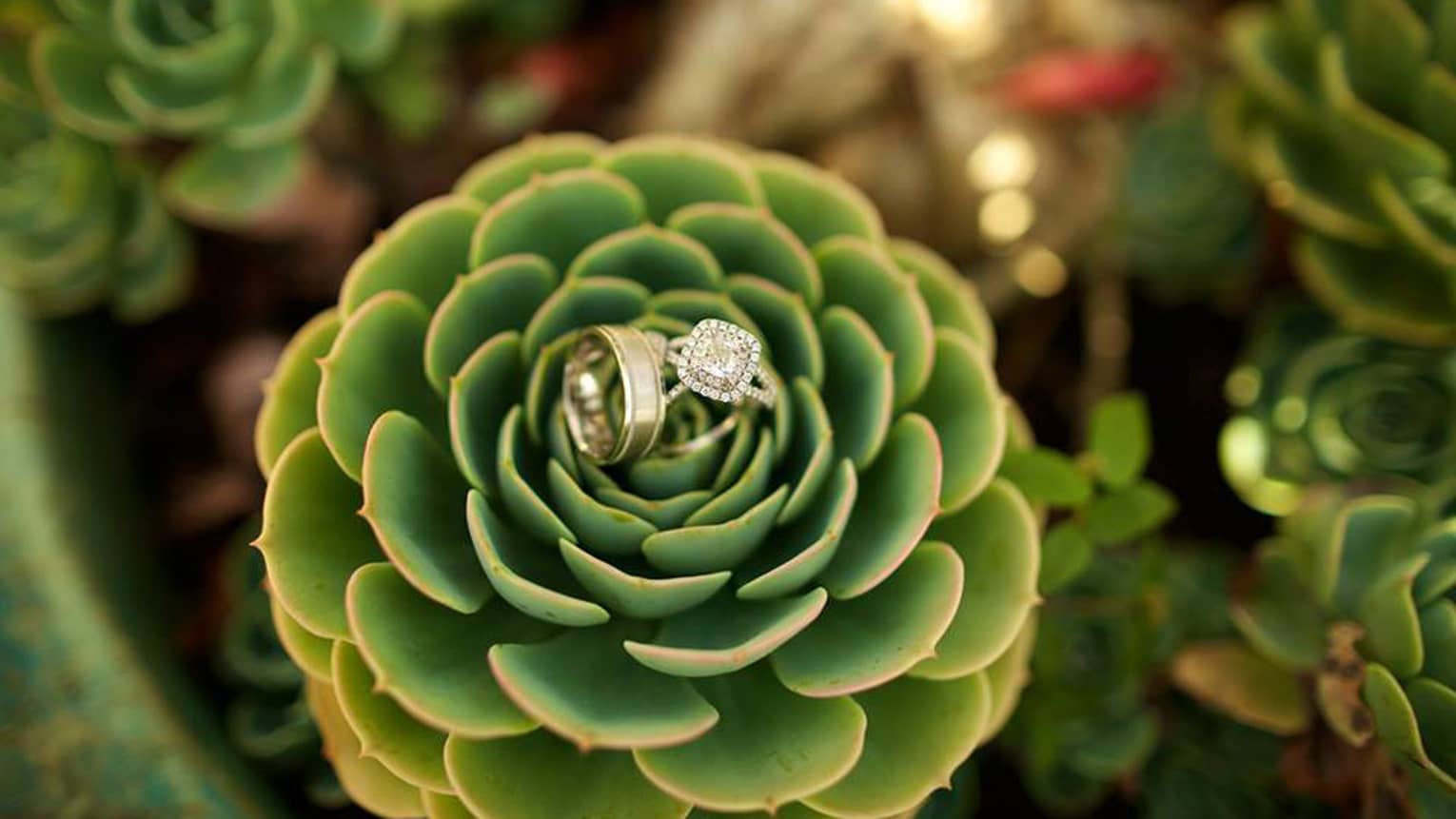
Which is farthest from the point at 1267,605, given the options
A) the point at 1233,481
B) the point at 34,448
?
the point at 34,448

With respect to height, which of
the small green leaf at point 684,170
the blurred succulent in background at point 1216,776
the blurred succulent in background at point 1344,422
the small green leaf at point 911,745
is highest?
the small green leaf at point 684,170

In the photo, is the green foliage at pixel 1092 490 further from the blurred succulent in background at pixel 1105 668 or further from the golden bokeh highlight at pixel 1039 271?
the golden bokeh highlight at pixel 1039 271

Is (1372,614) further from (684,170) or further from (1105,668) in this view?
(684,170)

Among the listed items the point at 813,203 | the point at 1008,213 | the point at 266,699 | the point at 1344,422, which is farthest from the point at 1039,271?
the point at 266,699

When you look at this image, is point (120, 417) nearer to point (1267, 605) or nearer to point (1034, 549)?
point (1034, 549)

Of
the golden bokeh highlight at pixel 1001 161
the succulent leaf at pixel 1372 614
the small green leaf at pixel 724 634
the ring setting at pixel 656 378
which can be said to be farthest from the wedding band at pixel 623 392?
the golden bokeh highlight at pixel 1001 161

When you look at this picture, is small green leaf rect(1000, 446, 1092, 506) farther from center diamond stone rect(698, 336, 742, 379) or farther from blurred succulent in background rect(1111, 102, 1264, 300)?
blurred succulent in background rect(1111, 102, 1264, 300)
